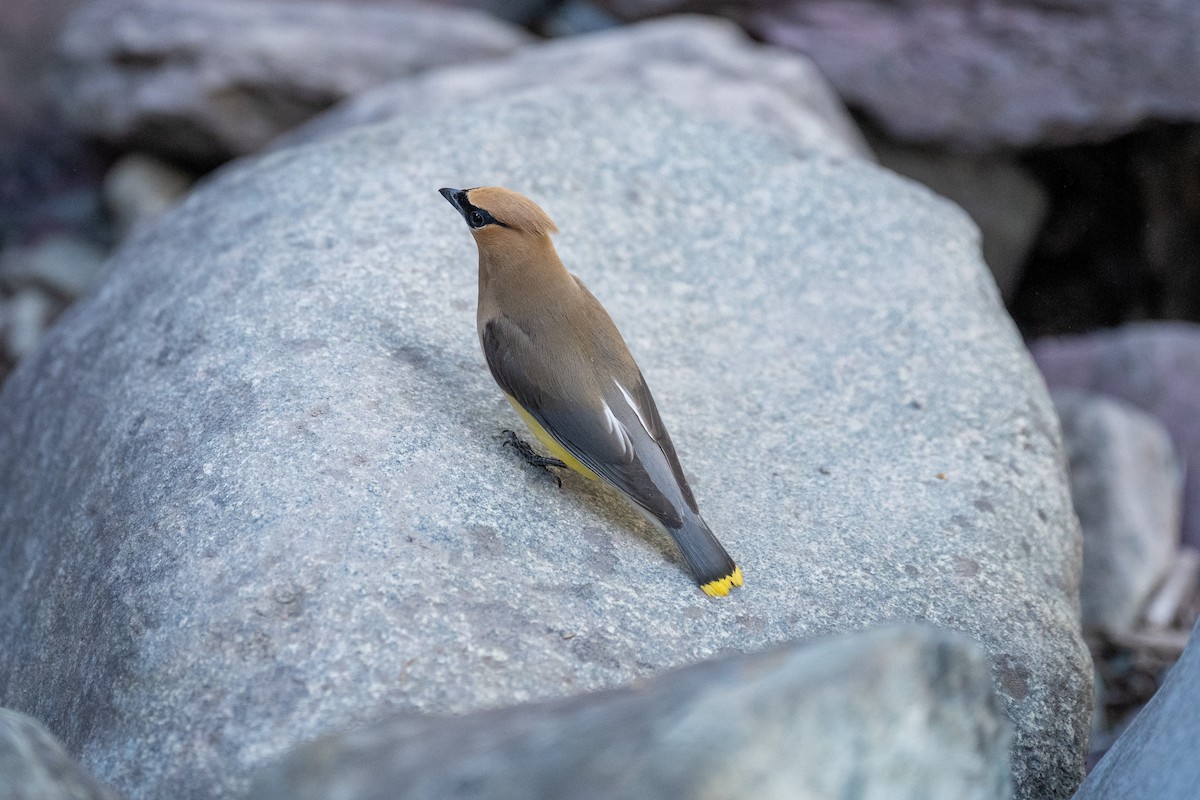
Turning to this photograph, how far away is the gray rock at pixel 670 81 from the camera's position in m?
5.79

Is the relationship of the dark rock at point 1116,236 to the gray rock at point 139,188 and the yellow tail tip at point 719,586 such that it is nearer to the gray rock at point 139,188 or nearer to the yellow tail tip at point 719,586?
the gray rock at point 139,188

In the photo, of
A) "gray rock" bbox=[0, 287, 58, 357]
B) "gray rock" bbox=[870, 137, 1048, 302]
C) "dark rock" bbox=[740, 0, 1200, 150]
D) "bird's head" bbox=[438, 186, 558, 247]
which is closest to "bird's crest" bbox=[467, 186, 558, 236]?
"bird's head" bbox=[438, 186, 558, 247]

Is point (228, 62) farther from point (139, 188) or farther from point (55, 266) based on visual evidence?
point (55, 266)

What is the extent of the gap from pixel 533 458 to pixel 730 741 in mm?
1618

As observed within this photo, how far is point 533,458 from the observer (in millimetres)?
3277

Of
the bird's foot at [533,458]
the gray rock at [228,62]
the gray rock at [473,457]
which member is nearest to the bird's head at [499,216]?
the gray rock at [473,457]

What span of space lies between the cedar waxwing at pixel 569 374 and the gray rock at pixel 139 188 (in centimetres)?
458

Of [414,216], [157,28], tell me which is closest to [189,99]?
[157,28]

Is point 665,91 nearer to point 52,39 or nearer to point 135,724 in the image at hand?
point 135,724

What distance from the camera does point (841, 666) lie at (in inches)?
73.0

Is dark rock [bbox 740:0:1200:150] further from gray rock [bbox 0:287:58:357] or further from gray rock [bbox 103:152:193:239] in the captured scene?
gray rock [bbox 0:287:58:357]

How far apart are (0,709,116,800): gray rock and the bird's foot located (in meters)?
1.37

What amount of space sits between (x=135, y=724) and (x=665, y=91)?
4176mm

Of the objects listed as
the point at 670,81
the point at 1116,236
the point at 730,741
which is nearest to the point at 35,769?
the point at 730,741
